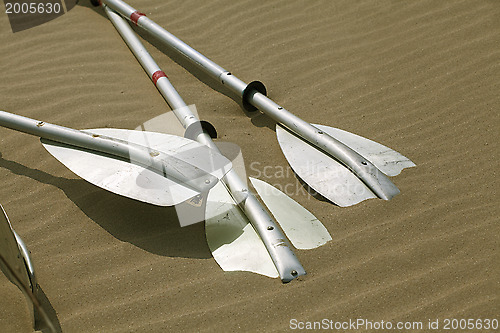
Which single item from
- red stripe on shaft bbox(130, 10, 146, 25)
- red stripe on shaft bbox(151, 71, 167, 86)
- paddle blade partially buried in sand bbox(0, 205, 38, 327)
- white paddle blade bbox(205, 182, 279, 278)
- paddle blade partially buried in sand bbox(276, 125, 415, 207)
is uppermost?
red stripe on shaft bbox(130, 10, 146, 25)

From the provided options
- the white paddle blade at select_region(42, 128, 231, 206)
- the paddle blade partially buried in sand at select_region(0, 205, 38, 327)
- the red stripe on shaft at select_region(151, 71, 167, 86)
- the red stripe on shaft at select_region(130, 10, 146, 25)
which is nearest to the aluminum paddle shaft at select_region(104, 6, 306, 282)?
the red stripe on shaft at select_region(151, 71, 167, 86)

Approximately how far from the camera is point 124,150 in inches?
116

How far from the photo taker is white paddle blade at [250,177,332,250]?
2650mm

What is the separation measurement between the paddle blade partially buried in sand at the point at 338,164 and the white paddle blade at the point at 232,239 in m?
0.44

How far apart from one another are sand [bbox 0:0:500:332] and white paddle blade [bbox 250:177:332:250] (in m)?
0.05

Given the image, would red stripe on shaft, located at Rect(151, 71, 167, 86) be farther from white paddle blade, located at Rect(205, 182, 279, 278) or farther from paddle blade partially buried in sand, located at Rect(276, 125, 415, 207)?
white paddle blade, located at Rect(205, 182, 279, 278)

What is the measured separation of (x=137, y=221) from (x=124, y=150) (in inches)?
15.3

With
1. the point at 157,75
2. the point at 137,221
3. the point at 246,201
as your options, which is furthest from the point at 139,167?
the point at 157,75

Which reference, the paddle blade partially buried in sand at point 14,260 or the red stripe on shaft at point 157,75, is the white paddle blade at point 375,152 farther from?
the paddle blade partially buried in sand at point 14,260

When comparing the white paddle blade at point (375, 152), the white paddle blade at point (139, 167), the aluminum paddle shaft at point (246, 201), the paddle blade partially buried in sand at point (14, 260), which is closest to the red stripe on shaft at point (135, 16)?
the aluminum paddle shaft at point (246, 201)

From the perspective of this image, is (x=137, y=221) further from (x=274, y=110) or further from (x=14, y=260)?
(x=274, y=110)

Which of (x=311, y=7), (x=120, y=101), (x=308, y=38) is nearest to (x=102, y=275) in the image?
(x=120, y=101)

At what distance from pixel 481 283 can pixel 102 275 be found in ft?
5.54

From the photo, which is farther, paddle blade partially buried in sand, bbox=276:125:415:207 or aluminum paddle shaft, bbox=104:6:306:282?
paddle blade partially buried in sand, bbox=276:125:415:207
